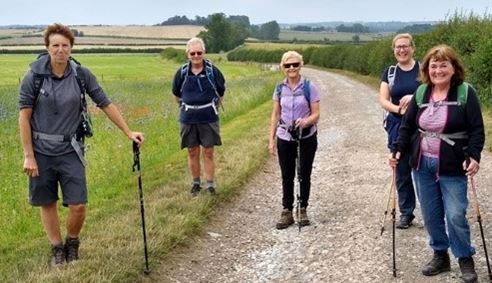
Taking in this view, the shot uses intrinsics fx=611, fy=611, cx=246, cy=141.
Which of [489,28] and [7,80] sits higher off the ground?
[489,28]

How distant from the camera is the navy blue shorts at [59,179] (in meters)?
5.62

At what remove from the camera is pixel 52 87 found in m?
5.52

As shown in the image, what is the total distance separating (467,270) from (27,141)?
410 centimetres

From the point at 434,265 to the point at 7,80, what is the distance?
45.9m

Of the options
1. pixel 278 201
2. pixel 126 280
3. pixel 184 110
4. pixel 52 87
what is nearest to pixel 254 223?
pixel 278 201

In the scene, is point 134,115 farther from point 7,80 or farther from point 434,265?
point 7,80

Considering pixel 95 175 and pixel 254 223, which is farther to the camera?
pixel 95 175

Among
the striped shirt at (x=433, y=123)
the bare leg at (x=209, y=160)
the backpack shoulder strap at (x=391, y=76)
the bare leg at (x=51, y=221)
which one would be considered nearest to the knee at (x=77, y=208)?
the bare leg at (x=51, y=221)

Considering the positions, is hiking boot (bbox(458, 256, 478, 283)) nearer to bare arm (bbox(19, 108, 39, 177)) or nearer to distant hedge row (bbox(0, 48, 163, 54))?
bare arm (bbox(19, 108, 39, 177))

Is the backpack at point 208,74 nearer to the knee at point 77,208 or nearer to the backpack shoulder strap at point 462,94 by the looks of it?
the knee at point 77,208

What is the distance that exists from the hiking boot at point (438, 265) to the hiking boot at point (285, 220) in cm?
220

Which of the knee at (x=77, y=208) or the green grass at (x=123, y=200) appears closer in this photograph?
the knee at (x=77, y=208)

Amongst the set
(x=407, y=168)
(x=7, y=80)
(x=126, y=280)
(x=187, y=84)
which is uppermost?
(x=187, y=84)

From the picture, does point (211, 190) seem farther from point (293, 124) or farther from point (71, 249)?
point (71, 249)
